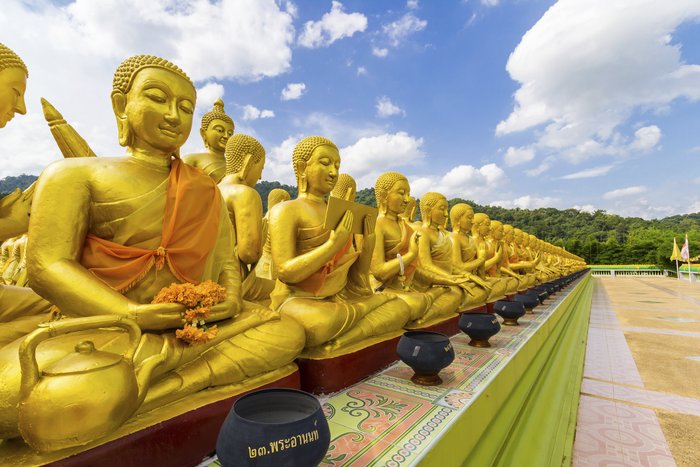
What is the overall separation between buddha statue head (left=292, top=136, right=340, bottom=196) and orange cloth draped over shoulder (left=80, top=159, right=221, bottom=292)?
1.18 meters

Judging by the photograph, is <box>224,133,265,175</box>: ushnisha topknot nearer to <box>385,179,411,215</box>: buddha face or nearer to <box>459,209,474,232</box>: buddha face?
<box>385,179,411,215</box>: buddha face

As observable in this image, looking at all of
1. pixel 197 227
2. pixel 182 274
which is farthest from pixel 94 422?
pixel 197 227

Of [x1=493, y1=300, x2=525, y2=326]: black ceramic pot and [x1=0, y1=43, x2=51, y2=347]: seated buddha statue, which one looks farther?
[x1=493, y1=300, x2=525, y2=326]: black ceramic pot

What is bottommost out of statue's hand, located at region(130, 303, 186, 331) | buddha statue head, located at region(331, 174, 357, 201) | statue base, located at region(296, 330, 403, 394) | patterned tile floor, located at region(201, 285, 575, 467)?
patterned tile floor, located at region(201, 285, 575, 467)

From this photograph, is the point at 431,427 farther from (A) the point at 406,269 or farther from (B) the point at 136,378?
(A) the point at 406,269

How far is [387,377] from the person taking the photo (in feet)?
10.3

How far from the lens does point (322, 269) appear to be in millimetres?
3164

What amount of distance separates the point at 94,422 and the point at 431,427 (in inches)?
68.4

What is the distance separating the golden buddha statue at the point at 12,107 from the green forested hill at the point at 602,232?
2353 cm

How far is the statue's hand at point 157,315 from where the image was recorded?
1830mm

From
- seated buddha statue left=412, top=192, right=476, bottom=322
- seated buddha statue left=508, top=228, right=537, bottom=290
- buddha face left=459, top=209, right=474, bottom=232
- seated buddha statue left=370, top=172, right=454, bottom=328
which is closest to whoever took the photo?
seated buddha statue left=370, top=172, right=454, bottom=328

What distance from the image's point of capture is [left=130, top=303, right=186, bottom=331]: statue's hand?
1830 mm

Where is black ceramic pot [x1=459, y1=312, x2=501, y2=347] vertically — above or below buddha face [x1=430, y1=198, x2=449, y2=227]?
below

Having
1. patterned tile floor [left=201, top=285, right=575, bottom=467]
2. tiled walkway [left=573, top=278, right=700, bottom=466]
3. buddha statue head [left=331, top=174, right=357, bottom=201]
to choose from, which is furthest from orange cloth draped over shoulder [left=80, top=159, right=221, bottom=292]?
tiled walkway [left=573, top=278, right=700, bottom=466]
